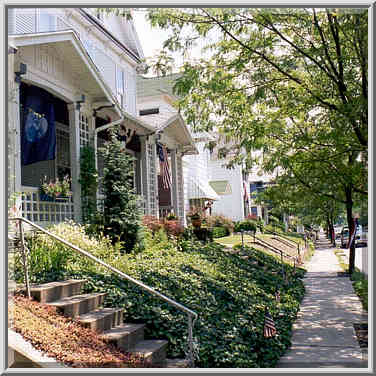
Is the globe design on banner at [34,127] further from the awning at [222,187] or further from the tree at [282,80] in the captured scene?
the awning at [222,187]

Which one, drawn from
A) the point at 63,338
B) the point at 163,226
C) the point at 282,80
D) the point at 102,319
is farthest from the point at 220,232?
the point at 63,338

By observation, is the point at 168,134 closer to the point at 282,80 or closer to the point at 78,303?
the point at 282,80

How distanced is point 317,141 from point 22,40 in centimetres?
596

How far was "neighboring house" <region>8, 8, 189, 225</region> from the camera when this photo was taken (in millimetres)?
7789

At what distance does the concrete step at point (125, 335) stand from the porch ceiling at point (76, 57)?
200 inches

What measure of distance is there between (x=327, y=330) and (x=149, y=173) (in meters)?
8.57

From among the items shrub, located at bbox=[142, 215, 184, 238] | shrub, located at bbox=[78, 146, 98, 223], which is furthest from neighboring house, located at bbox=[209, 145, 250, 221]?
shrub, located at bbox=[78, 146, 98, 223]

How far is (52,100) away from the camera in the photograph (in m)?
10.8

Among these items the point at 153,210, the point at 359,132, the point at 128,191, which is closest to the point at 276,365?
the point at 359,132

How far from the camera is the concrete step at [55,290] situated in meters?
5.86

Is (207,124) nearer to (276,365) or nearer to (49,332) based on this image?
(276,365)

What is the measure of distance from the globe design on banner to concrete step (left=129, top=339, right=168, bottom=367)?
5233mm

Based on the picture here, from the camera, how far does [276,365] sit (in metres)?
6.32

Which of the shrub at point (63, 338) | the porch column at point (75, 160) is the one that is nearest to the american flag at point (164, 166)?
the porch column at point (75, 160)
